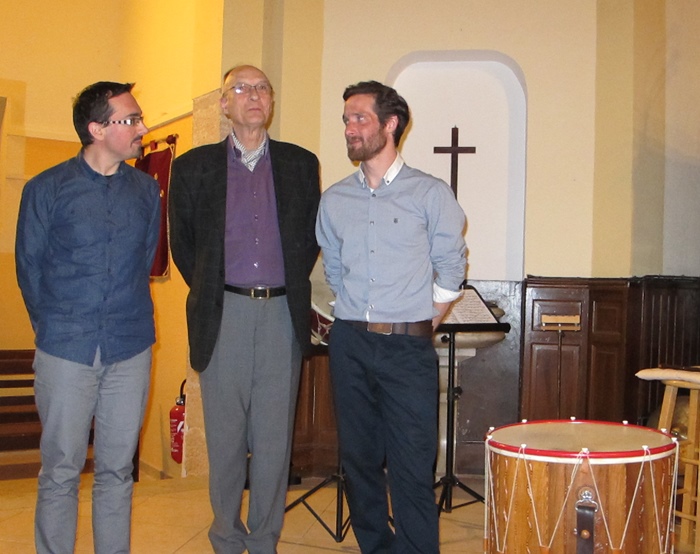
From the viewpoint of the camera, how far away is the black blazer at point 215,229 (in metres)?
3.14

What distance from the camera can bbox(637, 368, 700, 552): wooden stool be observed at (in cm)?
398

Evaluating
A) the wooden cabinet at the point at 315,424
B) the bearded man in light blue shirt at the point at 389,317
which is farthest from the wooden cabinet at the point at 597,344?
the bearded man in light blue shirt at the point at 389,317

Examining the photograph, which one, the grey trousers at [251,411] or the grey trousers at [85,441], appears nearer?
the grey trousers at [85,441]

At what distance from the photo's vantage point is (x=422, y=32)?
212 inches

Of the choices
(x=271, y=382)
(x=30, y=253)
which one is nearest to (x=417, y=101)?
(x=271, y=382)

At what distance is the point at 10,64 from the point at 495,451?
638 cm

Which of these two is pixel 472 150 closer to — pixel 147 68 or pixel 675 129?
pixel 675 129

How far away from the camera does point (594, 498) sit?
2.42 meters

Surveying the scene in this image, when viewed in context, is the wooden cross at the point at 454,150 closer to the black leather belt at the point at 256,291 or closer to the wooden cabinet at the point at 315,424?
the wooden cabinet at the point at 315,424

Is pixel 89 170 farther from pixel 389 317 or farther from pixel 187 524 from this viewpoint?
pixel 187 524

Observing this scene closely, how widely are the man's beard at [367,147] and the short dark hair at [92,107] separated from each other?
34.6 inches

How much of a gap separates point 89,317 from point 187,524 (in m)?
1.69

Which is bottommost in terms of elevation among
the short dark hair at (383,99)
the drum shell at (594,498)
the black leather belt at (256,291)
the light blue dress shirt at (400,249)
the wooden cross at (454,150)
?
the drum shell at (594,498)

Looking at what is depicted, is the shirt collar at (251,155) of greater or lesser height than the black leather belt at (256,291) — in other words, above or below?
above
